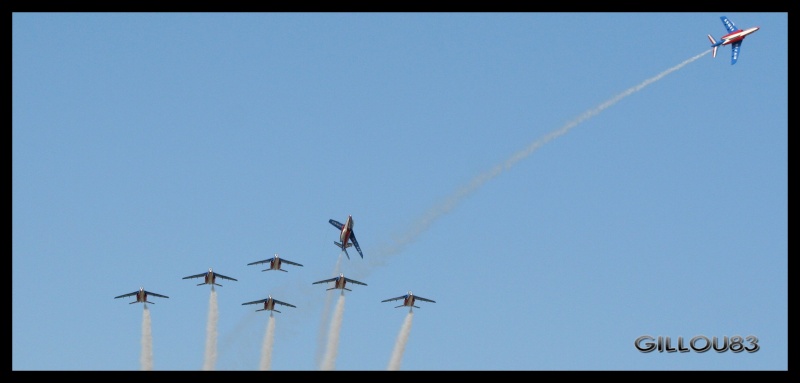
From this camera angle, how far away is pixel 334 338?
18175 cm

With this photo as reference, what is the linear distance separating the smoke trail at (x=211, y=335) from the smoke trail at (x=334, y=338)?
1174 cm

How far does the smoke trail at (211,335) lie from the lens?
180 m

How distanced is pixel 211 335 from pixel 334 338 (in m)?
12.9

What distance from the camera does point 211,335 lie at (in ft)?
602

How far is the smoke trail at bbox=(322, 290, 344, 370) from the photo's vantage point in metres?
177

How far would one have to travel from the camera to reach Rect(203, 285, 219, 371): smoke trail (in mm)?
179625

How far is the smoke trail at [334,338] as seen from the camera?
177 meters

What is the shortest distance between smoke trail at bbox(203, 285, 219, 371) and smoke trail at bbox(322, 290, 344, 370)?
11741mm
